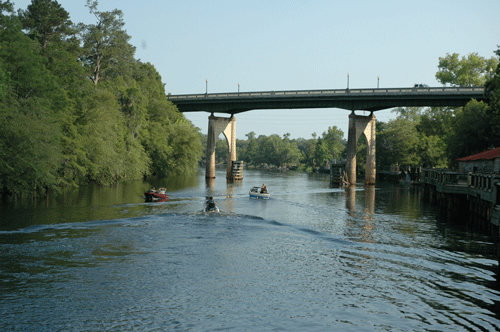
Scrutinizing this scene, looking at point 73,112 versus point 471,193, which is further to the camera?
point 73,112

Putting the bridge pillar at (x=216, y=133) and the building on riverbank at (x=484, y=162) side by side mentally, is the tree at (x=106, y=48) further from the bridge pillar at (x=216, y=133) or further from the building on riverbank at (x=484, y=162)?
the building on riverbank at (x=484, y=162)

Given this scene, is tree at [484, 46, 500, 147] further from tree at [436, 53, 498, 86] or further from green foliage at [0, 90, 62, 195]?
green foliage at [0, 90, 62, 195]

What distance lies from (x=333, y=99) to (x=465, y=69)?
124 ft

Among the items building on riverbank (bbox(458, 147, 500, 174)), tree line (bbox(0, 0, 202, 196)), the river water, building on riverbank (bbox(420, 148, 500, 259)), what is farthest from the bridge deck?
the river water

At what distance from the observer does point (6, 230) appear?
88.5 feet

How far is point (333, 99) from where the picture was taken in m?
83.8

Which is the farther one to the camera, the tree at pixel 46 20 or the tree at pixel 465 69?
the tree at pixel 465 69

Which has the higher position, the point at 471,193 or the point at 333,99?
the point at 333,99

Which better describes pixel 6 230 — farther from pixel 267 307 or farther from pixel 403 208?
pixel 403 208

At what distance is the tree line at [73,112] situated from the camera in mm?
38969

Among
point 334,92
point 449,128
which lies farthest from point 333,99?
point 449,128

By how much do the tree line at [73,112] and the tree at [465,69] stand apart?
62.2 meters

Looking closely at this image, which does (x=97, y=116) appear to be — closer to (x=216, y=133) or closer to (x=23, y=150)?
(x=23, y=150)

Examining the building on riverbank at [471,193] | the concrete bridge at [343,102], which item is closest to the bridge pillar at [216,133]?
the concrete bridge at [343,102]
